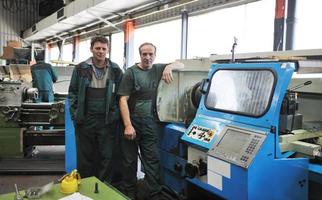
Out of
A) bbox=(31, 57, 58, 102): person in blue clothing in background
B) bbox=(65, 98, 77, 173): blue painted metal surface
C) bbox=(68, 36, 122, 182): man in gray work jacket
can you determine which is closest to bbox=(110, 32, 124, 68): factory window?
bbox=(31, 57, 58, 102): person in blue clothing in background

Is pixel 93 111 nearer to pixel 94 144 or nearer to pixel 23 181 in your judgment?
pixel 94 144

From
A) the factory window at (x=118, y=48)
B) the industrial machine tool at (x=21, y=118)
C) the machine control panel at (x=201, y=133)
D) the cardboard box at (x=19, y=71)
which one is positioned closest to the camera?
the machine control panel at (x=201, y=133)

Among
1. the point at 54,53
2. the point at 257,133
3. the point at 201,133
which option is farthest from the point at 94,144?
the point at 54,53

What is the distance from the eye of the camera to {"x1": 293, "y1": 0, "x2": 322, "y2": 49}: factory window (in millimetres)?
2883

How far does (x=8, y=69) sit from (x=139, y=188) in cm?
391

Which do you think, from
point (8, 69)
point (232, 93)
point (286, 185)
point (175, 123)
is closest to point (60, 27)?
point (8, 69)

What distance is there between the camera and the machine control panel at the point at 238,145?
1413mm

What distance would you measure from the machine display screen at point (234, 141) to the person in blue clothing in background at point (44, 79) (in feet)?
10.8

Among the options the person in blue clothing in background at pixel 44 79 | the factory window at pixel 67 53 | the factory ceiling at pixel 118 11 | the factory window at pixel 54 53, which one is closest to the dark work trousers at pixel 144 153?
the factory ceiling at pixel 118 11

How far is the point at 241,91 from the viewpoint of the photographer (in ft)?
5.57

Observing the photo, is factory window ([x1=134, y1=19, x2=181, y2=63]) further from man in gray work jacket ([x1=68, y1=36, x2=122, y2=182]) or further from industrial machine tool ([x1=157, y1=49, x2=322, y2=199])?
industrial machine tool ([x1=157, y1=49, x2=322, y2=199])

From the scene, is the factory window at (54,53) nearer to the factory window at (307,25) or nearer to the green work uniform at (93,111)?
the green work uniform at (93,111)

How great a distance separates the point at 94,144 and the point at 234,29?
226cm

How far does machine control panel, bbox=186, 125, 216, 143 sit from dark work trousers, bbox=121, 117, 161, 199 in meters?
0.49
